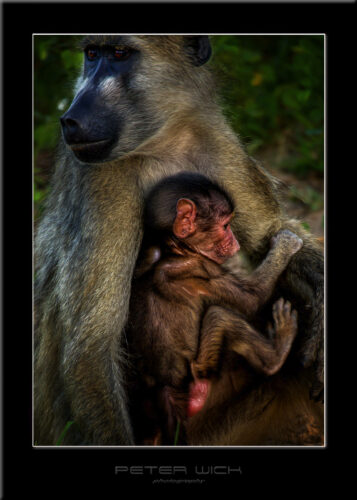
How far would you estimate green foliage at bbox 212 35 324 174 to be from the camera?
461cm

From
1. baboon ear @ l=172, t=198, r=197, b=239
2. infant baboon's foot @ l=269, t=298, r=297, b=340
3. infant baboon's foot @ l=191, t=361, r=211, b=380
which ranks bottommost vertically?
infant baboon's foot @ l=191, t=361, r=211, b=380

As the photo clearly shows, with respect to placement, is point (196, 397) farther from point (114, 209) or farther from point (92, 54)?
point (92, 54)

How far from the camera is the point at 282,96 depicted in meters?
5.39

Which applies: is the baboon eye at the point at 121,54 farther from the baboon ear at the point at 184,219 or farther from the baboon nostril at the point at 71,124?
the baboon ear at the point at 184,219

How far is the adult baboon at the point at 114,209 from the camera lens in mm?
2773

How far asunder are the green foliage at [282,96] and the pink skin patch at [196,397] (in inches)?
81.5

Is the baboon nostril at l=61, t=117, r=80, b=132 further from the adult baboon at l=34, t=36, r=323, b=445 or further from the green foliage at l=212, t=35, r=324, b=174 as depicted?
the green foliage at l=212, t=35, r=324, b=174

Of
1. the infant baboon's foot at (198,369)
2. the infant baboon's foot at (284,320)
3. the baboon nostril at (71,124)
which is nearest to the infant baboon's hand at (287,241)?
the infant baboon's foot at (284,320)

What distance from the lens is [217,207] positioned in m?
3.02

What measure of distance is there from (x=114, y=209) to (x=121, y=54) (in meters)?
0.64

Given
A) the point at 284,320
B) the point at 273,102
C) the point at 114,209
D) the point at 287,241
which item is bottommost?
the point at 284,320

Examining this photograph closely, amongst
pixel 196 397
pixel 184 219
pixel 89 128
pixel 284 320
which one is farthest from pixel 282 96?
pixel 196 397

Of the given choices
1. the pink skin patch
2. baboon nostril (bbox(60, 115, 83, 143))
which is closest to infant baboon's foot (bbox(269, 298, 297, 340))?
the pink skin patch
